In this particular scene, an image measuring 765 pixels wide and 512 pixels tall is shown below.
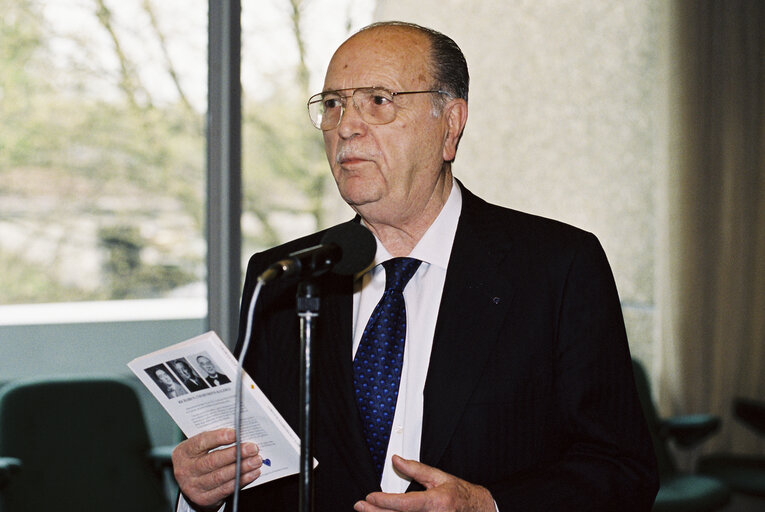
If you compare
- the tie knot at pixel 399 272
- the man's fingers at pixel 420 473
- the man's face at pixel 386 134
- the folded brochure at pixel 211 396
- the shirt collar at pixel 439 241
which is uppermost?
the man's face at pixel 386 134

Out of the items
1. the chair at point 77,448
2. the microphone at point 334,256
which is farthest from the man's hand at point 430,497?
the chair at point 77,448

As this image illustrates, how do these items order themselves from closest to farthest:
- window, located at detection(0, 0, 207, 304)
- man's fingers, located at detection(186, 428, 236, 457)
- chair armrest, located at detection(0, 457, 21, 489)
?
man's fingers, located at detection(186, 428, 236, 457)
chair armrest, located at detection(0, 457, 21, 489)
window, located at detection(0, 0, 207, 304)

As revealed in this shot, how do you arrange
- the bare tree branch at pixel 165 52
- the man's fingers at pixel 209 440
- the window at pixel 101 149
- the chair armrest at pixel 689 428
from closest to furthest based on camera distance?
1. the man's fingers at pixel 209 440
2. the window at pixel 101 149
3. the bare tree branch at pixel 165 52
4. the chair armrest at pixel 689 428

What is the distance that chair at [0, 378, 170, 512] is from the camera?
9.29 ft

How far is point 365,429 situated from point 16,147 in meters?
1.93

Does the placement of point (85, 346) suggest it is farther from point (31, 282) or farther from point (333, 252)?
point (333, 252)

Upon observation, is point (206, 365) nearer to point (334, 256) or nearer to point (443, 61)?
point (334, 256)

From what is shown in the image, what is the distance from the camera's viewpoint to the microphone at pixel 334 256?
115 centimetres

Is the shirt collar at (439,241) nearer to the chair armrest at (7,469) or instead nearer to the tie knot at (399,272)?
the tie knot at (399,272)

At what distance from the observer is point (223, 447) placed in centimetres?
155

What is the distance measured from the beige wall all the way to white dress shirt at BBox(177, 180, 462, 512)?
2.28 m

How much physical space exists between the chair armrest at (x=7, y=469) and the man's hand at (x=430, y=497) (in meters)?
1.74

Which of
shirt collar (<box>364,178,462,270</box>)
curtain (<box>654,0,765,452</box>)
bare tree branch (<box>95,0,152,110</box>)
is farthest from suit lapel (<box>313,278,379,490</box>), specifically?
curtain (<box>654,0,765,452</box>)

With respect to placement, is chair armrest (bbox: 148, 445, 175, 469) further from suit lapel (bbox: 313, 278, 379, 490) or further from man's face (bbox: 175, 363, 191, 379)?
man's face (bbox: 175, 363, 191, 379)
